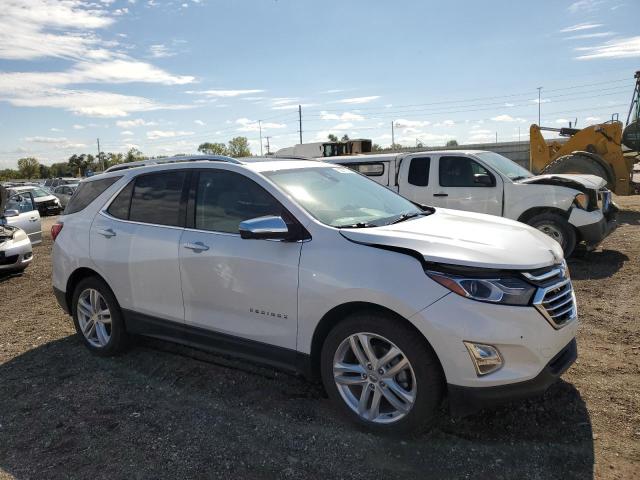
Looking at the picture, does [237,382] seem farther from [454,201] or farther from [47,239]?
[47,239]

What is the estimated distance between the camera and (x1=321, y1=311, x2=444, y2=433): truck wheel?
2840mm

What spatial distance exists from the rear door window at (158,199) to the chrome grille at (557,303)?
2.63 meters

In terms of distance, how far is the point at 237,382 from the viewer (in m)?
3.98

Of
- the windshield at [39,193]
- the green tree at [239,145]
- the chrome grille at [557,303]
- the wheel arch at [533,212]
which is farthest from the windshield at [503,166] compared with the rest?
the green tree at [239,145]

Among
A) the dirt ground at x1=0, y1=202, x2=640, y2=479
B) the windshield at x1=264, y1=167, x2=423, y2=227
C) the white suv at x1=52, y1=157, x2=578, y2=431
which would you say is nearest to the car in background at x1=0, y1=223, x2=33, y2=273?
the dirt ground at x1=0, y1=202, x2=640, y2=479

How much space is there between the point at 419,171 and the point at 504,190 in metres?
1.51

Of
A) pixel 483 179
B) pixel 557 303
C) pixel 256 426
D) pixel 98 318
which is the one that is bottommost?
pixel 256 426

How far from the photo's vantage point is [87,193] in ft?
15.9

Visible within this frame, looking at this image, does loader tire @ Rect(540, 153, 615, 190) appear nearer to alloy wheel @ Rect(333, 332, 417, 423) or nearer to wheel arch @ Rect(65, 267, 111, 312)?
alloy wheel @ Rect(333, 332, 417, 423)

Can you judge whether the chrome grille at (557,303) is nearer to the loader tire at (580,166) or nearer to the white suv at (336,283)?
the white suv at (336,283)

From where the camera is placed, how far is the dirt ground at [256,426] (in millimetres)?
2828

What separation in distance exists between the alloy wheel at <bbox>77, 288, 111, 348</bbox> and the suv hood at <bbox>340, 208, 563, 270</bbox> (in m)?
2.63

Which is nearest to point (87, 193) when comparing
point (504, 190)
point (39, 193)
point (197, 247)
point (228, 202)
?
point (197, 247)

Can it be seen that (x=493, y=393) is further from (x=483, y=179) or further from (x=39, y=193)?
(x=39, y=193)
